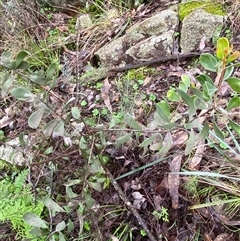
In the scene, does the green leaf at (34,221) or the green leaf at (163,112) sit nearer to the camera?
the green leaf at (163,112)

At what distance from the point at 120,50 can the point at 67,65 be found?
46 centimetres

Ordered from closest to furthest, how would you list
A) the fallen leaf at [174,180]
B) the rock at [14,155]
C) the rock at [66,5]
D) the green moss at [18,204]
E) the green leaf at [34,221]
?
the green leaf at [34,221] < the fallen leaf at [174,180] < the green moss at [18,204] < the rock at [14,155] < the rock at [66,5]

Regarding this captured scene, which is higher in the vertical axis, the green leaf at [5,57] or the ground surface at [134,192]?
the green leaf at [5,57]

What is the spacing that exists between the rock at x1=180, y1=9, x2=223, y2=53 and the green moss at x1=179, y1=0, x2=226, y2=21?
7 cm

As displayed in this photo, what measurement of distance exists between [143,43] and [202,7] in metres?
0.50

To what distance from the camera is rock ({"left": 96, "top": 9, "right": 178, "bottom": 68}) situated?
8.08 feet

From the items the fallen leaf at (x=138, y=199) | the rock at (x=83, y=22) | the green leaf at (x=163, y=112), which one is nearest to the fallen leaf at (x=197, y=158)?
the fallen leaf at (x=138, y=199)

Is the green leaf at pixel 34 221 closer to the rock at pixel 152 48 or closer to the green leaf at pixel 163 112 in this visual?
the green leaf at pixel 163 112

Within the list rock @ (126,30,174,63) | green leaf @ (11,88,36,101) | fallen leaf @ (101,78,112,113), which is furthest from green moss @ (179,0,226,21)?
green leaf @ (11,88,36,101)

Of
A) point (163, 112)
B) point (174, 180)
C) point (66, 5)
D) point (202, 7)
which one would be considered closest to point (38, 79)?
point (163, 112)

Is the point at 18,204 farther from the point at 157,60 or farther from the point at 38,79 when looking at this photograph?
the point at 157,60

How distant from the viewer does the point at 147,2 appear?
300 centimetres

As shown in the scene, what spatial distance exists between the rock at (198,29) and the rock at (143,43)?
0.34 feet

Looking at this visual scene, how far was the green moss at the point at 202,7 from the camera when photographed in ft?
8.05
